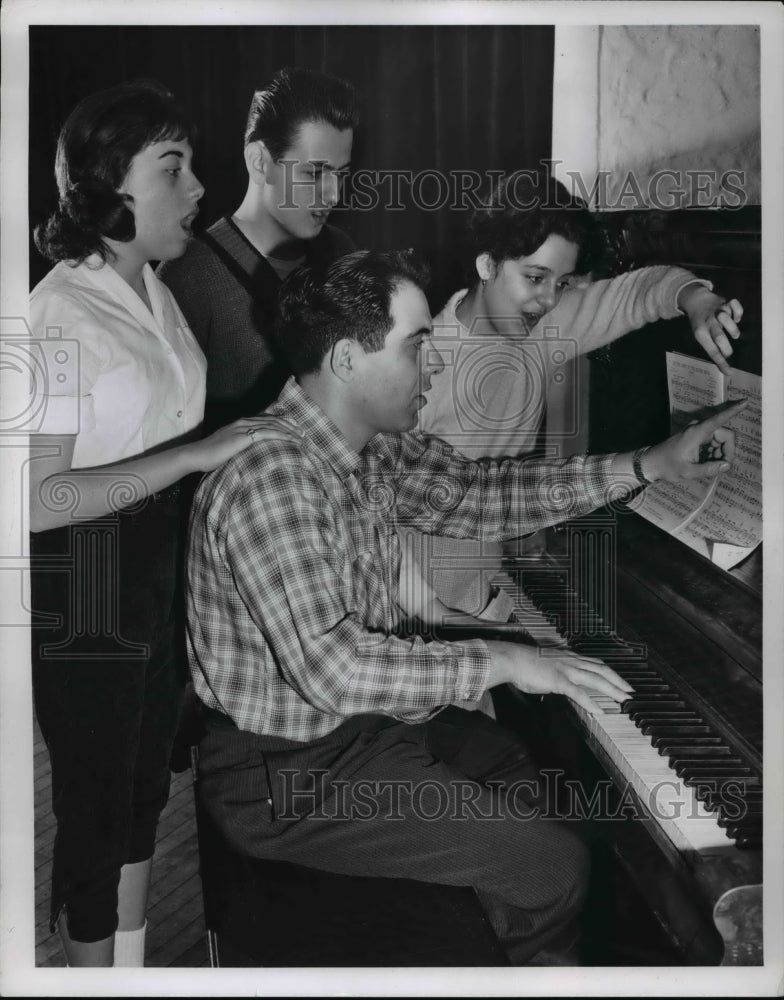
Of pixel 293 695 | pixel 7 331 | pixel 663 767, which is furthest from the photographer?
pixel 7 331

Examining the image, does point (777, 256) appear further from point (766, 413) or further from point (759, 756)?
point (759, 756)

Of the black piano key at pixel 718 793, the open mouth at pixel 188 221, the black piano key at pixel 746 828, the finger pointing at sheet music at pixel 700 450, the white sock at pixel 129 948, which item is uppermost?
the open mouth at pixel 188 221

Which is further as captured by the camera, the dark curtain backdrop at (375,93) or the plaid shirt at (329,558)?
the dark curtain backdrop at (375,93)

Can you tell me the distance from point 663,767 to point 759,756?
300 millimetres

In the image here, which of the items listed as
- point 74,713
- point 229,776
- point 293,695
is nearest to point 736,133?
point 293,695

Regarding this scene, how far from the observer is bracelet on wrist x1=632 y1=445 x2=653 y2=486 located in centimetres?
212

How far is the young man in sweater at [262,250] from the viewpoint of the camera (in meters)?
2.07

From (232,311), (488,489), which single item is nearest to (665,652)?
(488,489)

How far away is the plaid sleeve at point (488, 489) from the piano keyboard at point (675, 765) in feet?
1.06

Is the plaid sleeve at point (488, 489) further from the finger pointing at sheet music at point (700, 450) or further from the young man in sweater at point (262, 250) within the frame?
the young man in sweater at point (262, 250)

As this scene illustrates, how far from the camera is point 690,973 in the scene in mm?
2115

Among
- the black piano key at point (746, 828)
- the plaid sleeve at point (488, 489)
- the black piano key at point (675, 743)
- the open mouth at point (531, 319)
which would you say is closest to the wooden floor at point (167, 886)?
the plaid sleeve at point (488, 489)

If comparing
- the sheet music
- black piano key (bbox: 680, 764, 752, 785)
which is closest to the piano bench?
black piano key (bbox: 680, 764, 752, 785)

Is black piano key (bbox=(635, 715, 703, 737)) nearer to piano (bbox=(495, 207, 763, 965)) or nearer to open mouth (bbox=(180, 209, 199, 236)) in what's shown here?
piano (bbox=(495, 207, 763, 965))
